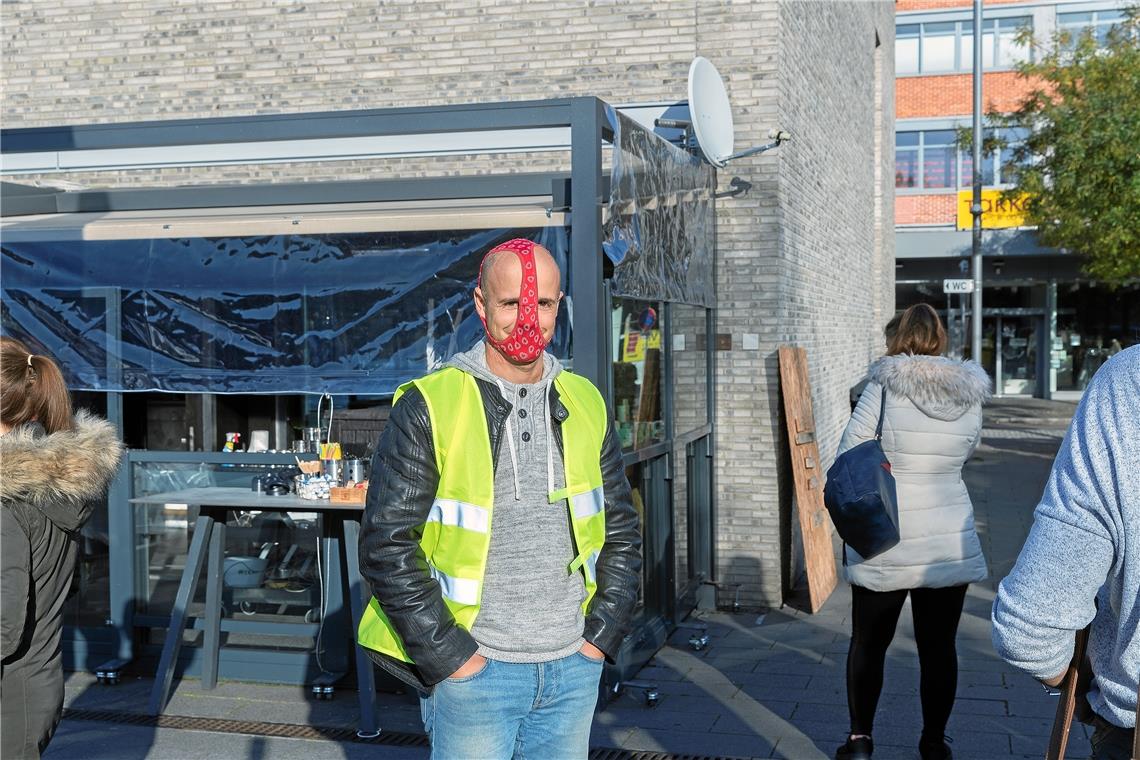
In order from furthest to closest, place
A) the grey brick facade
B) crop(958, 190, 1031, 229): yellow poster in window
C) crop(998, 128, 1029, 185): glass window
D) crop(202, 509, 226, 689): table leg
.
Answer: crop(958, 190, 1031, 229): yellow poster in window, crop(998, 128, 1029, 185): glass window, the grey brick facade, crop(202, 509, 226, 689): table leg

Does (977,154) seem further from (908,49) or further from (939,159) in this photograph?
(908,49)

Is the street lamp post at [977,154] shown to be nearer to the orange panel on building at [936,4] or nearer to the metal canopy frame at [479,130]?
the orange panel on building at [936,4]

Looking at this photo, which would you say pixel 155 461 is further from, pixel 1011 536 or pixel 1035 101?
pixel 1035 101

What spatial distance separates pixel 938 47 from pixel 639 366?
2623 cm

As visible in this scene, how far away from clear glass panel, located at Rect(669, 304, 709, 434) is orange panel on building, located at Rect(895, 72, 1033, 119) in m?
24.6

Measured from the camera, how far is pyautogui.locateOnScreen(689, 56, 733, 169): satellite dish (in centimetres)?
713

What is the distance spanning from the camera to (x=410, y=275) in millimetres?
6457

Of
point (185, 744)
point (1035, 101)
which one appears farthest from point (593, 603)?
point (1035, 101)

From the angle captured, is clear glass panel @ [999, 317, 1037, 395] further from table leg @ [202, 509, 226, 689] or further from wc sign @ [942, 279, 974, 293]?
table leg @ [202, 509, 226, 689]

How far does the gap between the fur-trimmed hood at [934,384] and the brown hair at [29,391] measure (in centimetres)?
312

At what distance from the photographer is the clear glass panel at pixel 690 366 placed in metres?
7.91

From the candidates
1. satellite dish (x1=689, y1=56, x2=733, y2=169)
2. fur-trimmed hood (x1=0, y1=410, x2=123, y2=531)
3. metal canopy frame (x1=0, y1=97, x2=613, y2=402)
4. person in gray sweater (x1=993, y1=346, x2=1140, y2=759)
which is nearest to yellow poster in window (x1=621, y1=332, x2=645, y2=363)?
satellite dish (x1=689, y1=56, x2=733, y2=169)

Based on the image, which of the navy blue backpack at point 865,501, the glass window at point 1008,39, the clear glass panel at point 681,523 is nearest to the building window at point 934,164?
the glass window at point 1008,39

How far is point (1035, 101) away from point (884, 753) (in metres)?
17.6
